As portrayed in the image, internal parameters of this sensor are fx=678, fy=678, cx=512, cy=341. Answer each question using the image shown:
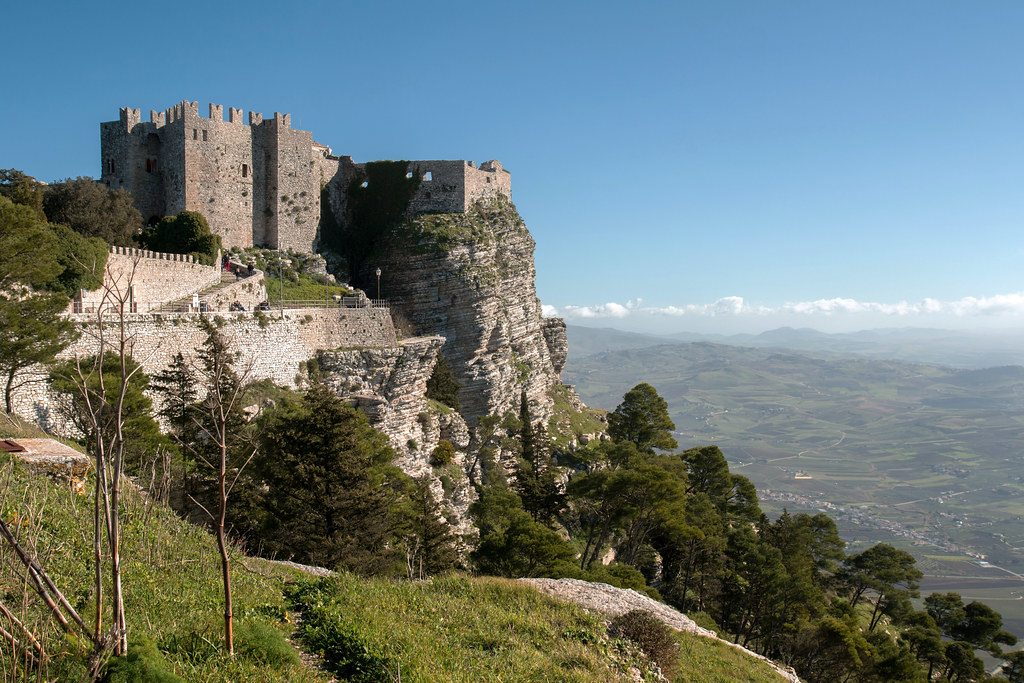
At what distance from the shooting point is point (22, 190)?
31328 millimetres

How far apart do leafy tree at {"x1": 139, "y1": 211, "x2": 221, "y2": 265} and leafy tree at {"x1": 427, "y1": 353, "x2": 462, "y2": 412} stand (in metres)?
13.3

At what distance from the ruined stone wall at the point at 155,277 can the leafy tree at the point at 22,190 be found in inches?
127

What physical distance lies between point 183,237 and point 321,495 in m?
22.2

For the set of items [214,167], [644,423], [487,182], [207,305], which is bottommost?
[644,423]

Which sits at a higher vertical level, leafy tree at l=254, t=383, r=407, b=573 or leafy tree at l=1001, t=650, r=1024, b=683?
leafy tree at l=254, t=383, r=407, b=573

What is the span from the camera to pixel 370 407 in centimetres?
3153

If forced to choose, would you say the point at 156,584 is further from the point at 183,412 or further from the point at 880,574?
the point at 880,574

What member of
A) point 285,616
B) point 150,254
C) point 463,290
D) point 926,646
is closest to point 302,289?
point 150,254

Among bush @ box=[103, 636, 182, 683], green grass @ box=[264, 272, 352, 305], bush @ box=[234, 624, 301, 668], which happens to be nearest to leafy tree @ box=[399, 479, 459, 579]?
bush @ box=[234, 624, 301, 668]

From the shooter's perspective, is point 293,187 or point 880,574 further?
point 880,574

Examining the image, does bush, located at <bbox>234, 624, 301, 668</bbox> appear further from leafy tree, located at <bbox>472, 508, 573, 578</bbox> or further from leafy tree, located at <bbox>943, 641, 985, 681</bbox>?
leafy tree, located at <bbox>943, 641, 985, 681</bbox>

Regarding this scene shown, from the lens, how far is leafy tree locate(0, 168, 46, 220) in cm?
2991

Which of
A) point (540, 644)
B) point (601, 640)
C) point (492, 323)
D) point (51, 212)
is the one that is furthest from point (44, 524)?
point (492, 323)

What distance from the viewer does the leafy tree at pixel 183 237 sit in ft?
115
